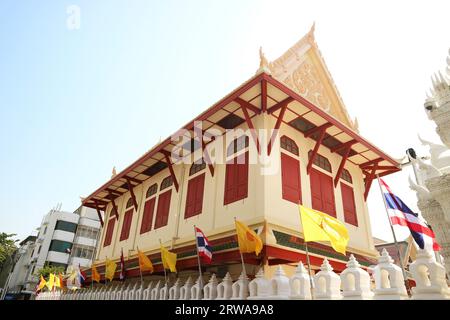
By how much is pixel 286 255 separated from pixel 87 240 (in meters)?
44.7

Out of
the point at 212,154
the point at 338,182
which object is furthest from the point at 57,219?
the point at 338,182

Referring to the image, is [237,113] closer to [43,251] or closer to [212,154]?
[212,154]

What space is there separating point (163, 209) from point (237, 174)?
5.00 meters

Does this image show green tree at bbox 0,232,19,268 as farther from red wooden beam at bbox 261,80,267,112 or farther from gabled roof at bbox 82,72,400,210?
red wooden beam at bbox 261,80,267,112

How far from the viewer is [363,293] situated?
505 cm

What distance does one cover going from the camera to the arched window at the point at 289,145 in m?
10.9

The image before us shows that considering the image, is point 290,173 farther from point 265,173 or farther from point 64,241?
point 64,241

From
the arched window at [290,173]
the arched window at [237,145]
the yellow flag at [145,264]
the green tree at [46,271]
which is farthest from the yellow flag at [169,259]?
the green tree at [46,271]

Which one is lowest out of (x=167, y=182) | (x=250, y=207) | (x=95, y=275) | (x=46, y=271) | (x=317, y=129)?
(x=95, y=275)

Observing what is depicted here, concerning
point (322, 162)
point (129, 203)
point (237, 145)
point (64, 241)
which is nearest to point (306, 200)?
point (322, 162)

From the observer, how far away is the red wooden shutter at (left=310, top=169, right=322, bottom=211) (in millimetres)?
10945

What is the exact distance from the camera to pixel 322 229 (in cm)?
693

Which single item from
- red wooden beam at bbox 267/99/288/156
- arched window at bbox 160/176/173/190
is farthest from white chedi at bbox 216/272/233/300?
arched window at bbox 160/176/173/190

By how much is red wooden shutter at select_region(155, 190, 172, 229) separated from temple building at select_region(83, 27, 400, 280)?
5cm
